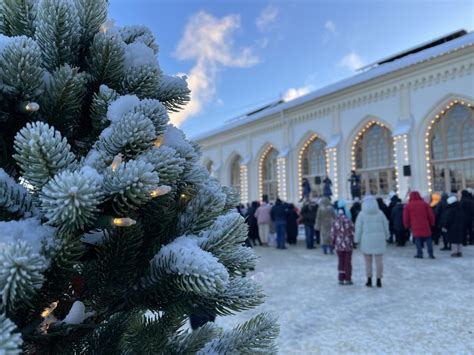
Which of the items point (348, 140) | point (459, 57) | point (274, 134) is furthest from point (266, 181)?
point (459, 57)

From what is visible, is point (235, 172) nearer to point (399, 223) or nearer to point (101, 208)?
point (399, 223)

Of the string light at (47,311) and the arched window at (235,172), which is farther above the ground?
the arched window at (235,172)

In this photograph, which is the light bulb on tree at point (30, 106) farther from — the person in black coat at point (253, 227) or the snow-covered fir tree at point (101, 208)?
the person in black coat at point (253, 227)

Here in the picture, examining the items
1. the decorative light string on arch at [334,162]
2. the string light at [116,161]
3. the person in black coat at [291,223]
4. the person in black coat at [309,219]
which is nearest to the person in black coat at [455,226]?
the person in black coat at [309,219]

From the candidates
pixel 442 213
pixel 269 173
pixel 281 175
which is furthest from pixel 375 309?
pixel 269 173

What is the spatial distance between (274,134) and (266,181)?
114 inches

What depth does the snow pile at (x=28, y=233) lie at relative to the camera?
0.53 m

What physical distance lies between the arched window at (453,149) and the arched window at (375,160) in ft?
5.77

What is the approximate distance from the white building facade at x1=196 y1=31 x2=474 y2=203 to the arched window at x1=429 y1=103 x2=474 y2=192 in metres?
0.03

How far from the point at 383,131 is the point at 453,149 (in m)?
2.84

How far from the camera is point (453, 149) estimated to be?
528 inches

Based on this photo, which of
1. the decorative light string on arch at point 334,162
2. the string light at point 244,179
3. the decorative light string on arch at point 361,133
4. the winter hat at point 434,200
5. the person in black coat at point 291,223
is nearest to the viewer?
the winter hat at point 434,200

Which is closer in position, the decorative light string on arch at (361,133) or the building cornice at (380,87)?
the building cornice at (380,87)

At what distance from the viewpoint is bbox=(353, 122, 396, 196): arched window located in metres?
15.4
